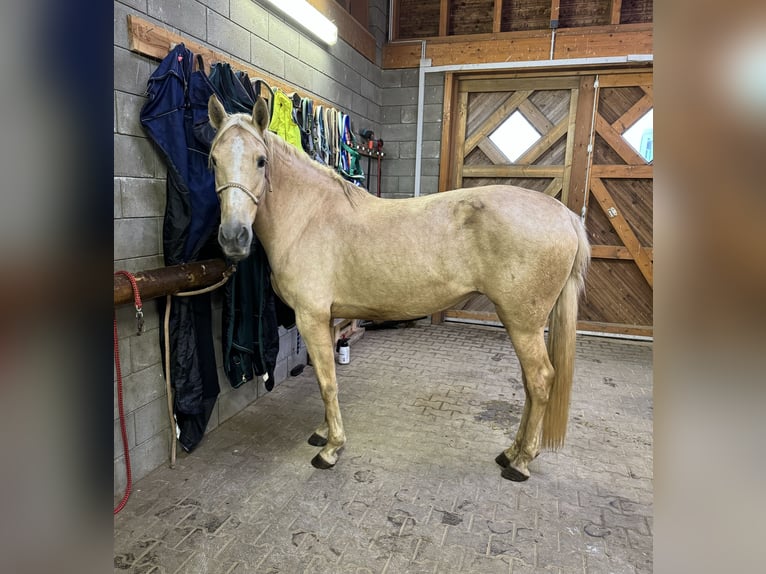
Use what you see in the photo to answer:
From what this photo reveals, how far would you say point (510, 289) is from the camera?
2.17 m

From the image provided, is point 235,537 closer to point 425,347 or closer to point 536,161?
point 425,347

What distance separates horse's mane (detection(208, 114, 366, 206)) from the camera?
6.61 ft

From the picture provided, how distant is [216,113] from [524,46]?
402cm

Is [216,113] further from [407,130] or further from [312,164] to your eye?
[407,130]

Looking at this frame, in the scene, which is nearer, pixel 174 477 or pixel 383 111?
pixel 174 477

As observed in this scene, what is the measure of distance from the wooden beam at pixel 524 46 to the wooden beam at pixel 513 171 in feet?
3.69

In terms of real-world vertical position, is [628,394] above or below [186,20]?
below

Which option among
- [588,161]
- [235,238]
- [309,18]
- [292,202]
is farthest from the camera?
[588,161]

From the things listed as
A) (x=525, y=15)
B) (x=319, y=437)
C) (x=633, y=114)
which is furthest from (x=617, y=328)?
(x=319, y=437)

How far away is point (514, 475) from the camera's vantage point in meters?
2.28

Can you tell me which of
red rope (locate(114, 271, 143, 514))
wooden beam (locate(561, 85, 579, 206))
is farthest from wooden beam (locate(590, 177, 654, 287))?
red rope (locate(114, 271, 143, 514))

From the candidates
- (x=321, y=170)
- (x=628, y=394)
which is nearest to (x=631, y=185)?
(x=628, y=394)

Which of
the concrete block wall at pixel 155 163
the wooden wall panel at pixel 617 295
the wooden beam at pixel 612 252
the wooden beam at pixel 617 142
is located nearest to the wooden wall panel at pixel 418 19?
the concrete block wall at pixel 155 163
